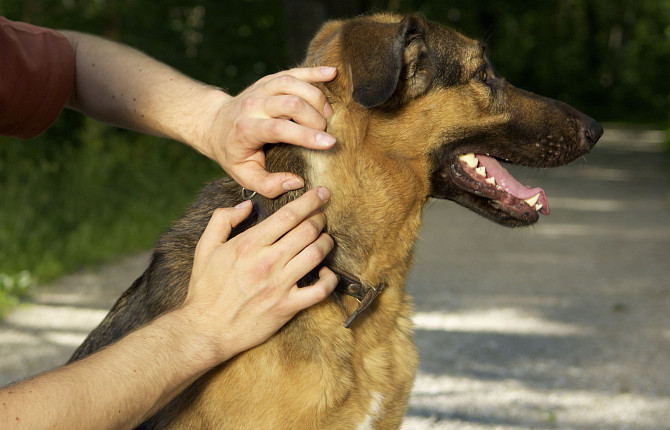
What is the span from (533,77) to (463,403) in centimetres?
3619

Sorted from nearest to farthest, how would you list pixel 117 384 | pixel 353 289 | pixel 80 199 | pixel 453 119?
pixel 117 384 < pixel 353 289 < pixel 453 119 < pixel 80 199

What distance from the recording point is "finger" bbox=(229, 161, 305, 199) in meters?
2.55

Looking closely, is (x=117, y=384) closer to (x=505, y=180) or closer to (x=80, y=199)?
(x=505, y=180)

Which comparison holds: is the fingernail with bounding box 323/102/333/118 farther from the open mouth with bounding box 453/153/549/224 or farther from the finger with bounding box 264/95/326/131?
the open mouth with bounding box 453/153/549/224

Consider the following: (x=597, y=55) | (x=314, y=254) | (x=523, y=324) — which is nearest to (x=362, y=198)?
(x=314, y=254)

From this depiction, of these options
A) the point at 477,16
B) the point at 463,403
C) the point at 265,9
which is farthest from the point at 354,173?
the point at 477,16

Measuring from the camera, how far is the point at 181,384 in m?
2.27

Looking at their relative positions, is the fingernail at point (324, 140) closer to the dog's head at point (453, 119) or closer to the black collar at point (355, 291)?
the dog's head at point (453, 119)

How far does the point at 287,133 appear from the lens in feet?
7.84

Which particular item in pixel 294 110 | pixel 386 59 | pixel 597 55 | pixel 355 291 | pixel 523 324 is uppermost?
pixel 386 59

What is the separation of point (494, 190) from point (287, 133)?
100cm

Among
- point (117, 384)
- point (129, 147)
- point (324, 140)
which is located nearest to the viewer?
point (117, 384)

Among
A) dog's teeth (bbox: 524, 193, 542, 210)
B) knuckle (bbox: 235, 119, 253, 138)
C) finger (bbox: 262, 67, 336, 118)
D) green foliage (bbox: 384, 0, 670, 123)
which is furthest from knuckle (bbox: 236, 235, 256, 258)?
green foliage (bbox: 384, 0, 670, 123)

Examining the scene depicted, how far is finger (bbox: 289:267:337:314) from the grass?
4.67 metres
